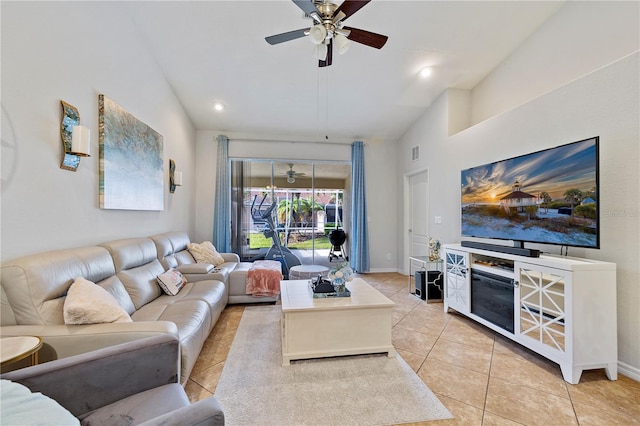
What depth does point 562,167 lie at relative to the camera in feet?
7.53

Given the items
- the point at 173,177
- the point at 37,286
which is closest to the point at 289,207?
the point at 173,177

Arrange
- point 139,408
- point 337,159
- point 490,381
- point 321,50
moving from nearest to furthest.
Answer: point 139,408 → point 490,381 → point 321,50 → point 337,159

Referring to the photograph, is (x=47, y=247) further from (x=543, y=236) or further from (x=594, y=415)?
(x=543, y=236)

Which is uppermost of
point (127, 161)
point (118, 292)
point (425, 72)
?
point (425, 72)

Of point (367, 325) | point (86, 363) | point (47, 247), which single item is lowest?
point (367, 325)

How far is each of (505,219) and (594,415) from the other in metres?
1.69

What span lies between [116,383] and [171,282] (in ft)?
5.69

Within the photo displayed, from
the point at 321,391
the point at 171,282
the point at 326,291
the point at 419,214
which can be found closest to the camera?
the point at 321,391

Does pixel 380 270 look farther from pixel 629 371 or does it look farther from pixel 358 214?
pixel 629 371

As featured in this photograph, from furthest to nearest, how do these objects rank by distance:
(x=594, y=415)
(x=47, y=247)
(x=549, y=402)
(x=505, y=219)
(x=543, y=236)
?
1. (x=505, y=219)
2. (x=543, y=236)
3. (x=47, y=247)
4. (x=549, y=402)
5. (x=594, y=415)

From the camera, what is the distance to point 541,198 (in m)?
2.48

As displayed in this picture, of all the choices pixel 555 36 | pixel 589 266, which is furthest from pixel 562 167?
pixel 555 36

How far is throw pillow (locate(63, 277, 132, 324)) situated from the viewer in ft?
4.96

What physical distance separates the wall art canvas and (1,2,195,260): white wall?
7 centimetres
